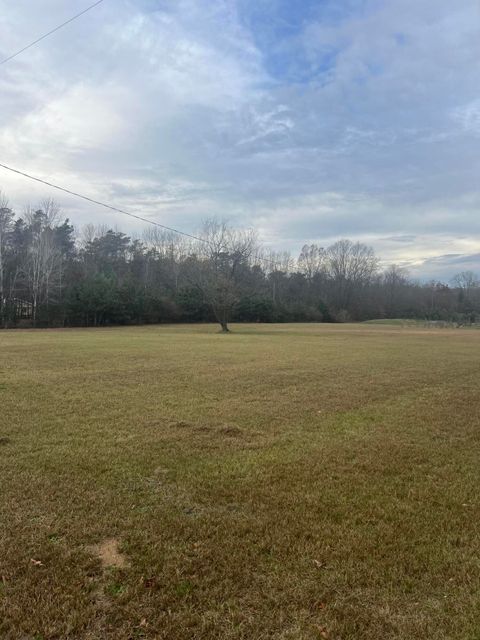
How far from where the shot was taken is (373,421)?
7531 millimetres

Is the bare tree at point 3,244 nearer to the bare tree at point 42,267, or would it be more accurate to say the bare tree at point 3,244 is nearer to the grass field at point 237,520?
the bare tree at point 42,267

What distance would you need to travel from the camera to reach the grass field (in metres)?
2.54

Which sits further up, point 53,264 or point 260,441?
point 53,264

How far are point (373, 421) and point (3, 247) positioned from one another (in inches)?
1891

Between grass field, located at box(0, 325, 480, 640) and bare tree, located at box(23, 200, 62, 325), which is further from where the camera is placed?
bare tree, located at box(23, 200, 62, 325)

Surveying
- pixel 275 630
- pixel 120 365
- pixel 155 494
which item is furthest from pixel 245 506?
pixel 120 365

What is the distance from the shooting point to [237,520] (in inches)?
146

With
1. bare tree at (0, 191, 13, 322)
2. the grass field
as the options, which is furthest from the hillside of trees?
the grass field

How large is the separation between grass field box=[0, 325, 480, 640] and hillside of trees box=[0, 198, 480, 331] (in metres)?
30.4

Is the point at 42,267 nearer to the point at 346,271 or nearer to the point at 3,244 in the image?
the point at 3,244

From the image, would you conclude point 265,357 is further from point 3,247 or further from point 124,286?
point 3,247

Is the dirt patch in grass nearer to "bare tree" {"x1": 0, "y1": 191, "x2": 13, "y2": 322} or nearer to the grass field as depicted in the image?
the grass field

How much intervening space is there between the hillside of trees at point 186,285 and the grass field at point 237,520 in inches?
1198

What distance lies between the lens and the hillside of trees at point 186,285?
4425cm
